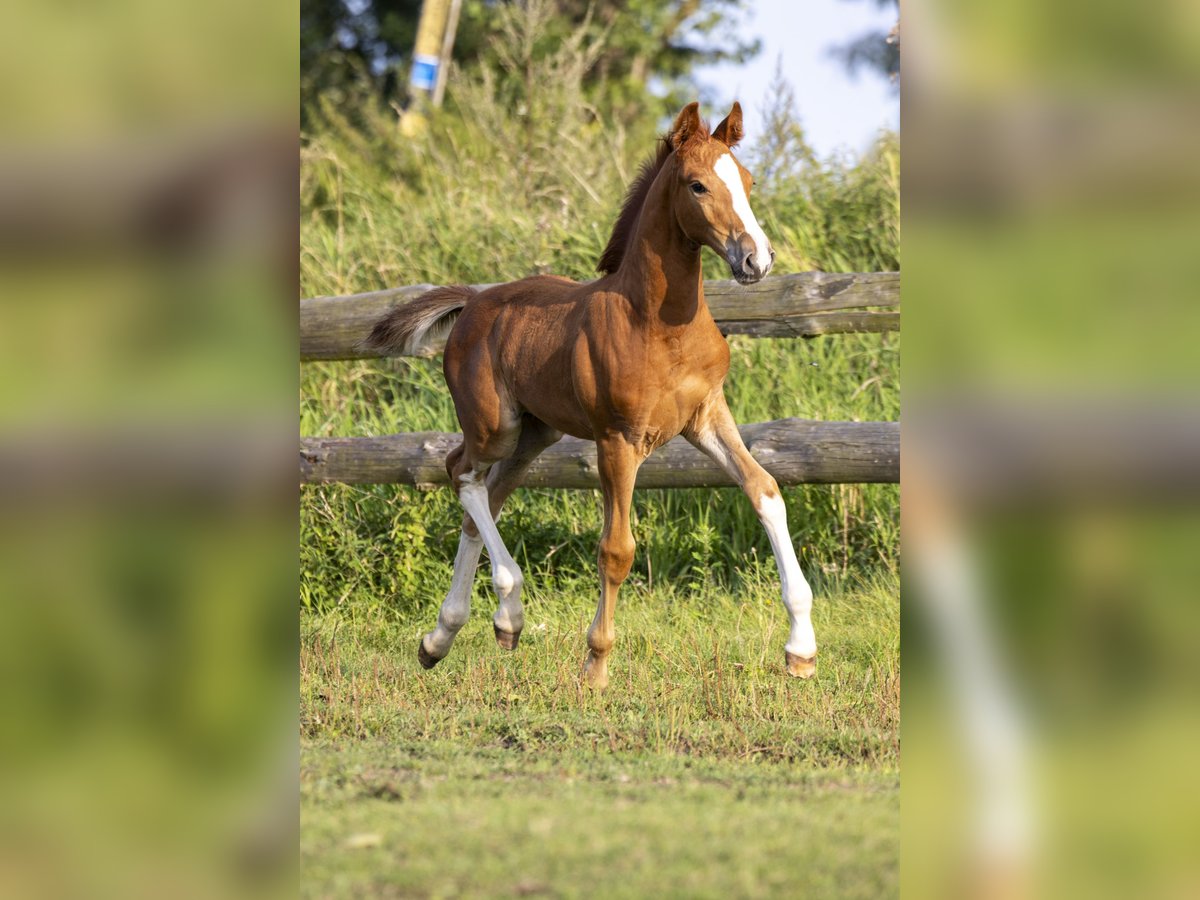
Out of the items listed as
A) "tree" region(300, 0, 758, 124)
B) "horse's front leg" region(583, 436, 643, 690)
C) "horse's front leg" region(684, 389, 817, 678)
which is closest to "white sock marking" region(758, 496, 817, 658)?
"horse's front leg" region(684, 389, 817, 678)

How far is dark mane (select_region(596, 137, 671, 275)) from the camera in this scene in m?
4.54

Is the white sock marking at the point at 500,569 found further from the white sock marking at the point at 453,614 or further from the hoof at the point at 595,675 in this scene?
the hoof at the point at 595,675

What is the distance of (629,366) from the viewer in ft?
14.0

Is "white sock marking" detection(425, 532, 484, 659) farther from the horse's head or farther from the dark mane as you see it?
the horse's head

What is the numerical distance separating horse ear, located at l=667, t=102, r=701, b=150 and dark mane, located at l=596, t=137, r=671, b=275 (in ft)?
0.61

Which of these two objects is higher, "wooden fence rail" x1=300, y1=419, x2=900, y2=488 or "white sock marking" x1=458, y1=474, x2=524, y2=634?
"wooden fence rail" x1=300, y1=419, x2=900, y2=488

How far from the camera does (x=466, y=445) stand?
507 centimetres

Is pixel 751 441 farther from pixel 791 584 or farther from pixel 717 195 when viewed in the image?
pixel 717 195

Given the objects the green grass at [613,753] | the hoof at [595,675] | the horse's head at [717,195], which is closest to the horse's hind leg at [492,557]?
the green grass at [613,753]

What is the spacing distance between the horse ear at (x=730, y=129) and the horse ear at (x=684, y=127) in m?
0.10

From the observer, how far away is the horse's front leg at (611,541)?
14.5ft
